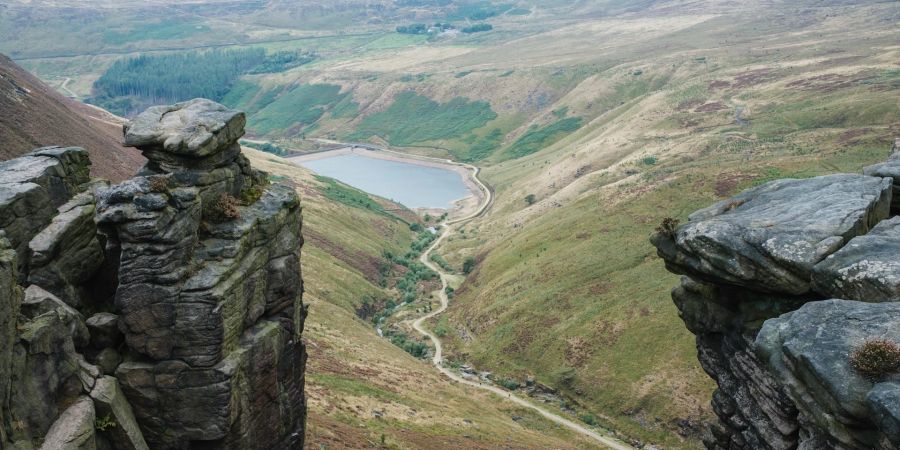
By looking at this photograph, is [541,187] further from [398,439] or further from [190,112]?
[190,112]

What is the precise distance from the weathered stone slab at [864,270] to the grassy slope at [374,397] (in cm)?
2977

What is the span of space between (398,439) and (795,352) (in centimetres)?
3266

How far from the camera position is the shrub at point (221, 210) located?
32.2 m

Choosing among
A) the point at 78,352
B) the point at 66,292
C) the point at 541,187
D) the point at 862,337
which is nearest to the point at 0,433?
the point at 78,352

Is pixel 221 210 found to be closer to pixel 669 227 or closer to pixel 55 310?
pixel 55 310

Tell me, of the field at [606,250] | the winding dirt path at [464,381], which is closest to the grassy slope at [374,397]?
the field at [606,250]

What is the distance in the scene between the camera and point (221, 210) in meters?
32.4

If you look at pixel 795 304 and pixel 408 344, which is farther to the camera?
pixel 408 344

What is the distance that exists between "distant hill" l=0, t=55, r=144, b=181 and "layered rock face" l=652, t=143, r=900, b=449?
88.2 metres

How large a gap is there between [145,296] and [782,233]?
90.1 ft

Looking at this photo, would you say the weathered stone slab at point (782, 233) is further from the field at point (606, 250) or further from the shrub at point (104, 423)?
the field at point (606, 250)

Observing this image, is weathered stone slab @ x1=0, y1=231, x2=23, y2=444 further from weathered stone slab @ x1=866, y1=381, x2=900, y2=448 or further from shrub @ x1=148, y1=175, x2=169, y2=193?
weathered stone slab @ x1=866, y1=381, x2=900, y2=448

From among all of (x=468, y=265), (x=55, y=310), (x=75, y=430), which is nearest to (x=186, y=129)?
(x=55, y=310)

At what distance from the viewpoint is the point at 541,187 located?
6737 inches
